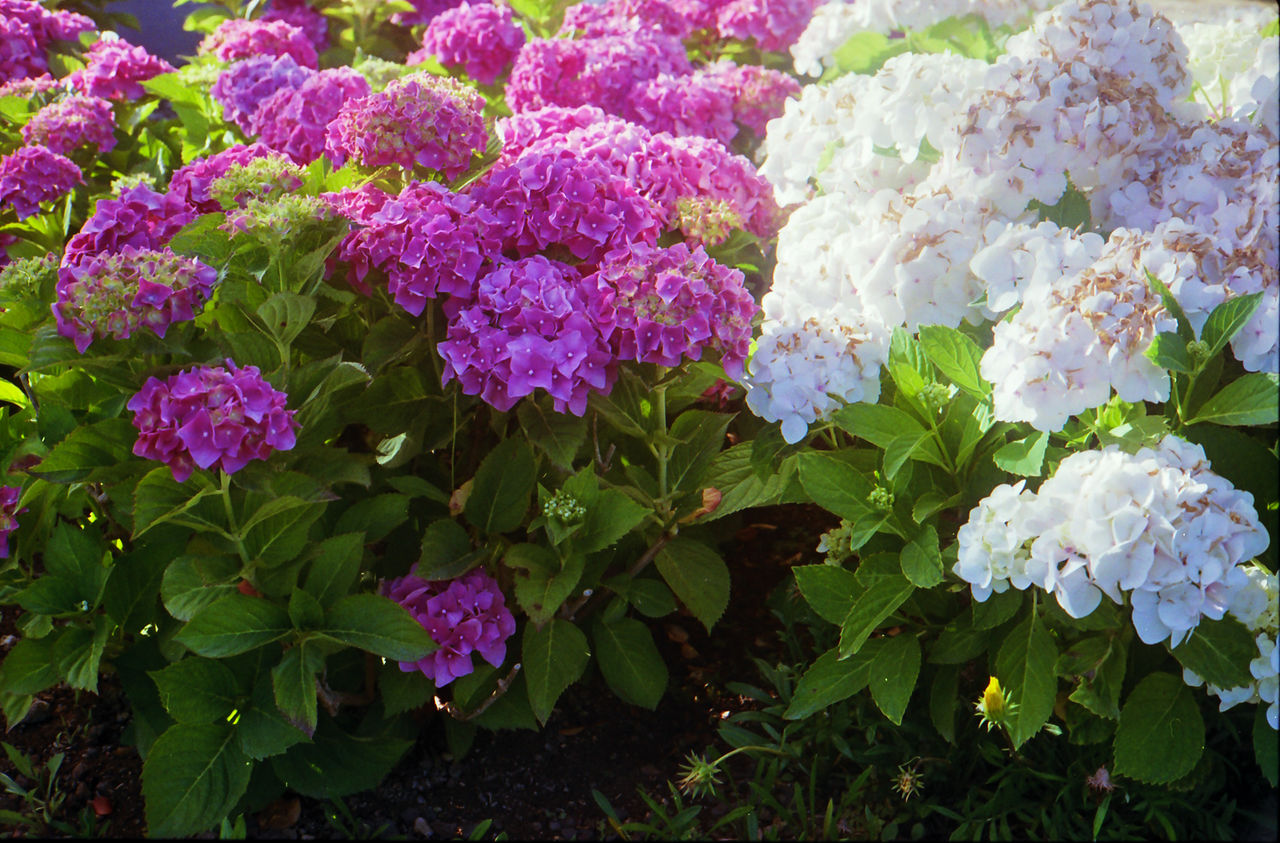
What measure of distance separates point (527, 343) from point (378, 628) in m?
0.52

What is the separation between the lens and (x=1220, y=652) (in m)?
1.63

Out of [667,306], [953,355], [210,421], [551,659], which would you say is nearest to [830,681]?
[551,659]

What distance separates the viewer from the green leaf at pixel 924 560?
1715 millimetres

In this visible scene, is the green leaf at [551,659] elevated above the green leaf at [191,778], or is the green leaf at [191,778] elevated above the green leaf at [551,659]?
the green leaf at [551,659]

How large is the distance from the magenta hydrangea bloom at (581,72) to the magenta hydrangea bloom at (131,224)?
1.22 m

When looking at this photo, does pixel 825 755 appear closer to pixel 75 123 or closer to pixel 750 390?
pixel 750 390

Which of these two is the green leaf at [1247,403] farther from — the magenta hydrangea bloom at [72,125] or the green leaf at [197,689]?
the magenta hydrangea bloom at [72,125]

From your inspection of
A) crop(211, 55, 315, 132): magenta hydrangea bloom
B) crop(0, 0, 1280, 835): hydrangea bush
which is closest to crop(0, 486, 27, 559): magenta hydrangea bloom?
crop(0, 0, 1280, 835): hydrangea bush

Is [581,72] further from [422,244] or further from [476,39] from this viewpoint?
[422,244]

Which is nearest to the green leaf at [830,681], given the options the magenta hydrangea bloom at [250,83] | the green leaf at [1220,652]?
the green leaf at [1220,652]

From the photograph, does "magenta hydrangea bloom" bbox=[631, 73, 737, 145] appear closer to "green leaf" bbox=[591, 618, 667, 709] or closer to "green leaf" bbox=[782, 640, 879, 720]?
"green leaf" bbox=[591, 618, 667, 709]

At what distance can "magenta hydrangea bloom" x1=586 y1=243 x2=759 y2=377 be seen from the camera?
5.68 feet

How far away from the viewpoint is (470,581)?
76.0 inches

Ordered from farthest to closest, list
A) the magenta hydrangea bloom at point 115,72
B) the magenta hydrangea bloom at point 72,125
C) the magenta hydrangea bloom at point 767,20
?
the magenta hydrangea bloom at point 767,20 < the magenta hydrangea bloom at point 115,72 < the magenta hydrangea bloom at point 72,125
